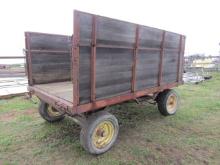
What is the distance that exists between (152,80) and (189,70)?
443 inches

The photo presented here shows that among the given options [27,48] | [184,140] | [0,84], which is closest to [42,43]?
[27,48]

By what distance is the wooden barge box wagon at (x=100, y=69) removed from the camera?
2.35 metres

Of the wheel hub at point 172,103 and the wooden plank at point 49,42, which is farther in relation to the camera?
the wheel hub at point 172,103

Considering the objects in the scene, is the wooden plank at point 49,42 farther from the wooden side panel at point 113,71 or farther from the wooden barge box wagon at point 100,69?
the wooden side panel at point 113,71

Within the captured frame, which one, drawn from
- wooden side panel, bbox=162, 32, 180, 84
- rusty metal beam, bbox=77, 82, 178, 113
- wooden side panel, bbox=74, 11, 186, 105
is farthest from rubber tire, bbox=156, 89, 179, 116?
rusty metal beam, bbox=77, 82, 178, 113

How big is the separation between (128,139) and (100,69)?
5.12 feet

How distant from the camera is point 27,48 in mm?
3451

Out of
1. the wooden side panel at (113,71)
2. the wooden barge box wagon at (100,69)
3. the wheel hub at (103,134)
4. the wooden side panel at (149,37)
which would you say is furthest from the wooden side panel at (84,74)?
the wooden side panel at (149,37)

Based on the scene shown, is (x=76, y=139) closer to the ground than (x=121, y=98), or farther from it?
closer to the ground

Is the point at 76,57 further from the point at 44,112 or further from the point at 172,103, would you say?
the point at 172,103

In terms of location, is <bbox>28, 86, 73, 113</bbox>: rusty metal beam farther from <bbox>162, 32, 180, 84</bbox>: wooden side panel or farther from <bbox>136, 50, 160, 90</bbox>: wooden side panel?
<bbox>162, 32, 180, 84</bbox>: wooden side panel

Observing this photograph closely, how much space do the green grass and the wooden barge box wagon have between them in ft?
0.99

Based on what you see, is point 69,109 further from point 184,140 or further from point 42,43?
point 184,140

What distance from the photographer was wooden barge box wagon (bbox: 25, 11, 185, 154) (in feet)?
7.71
